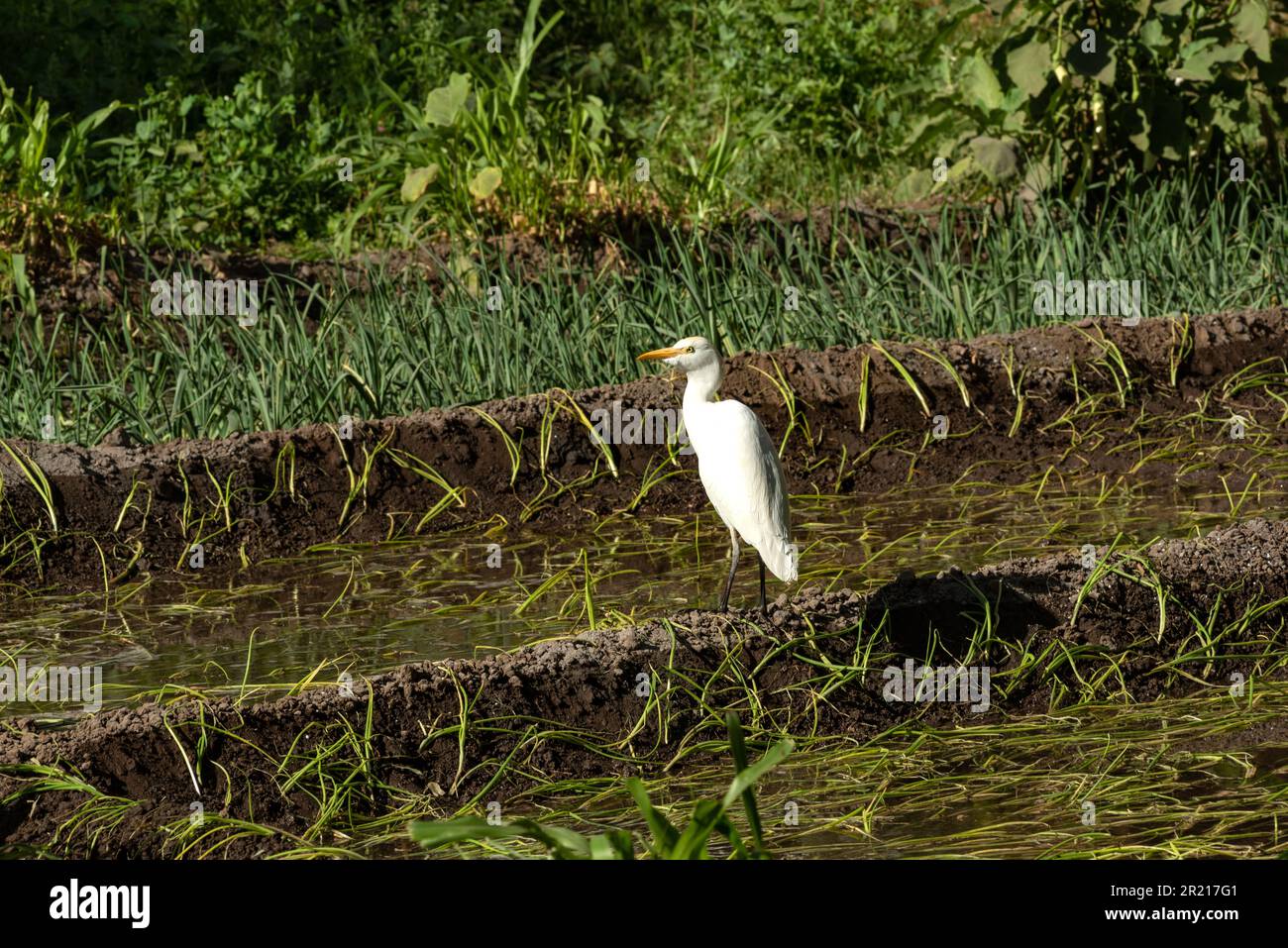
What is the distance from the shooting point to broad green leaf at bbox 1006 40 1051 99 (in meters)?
6.56

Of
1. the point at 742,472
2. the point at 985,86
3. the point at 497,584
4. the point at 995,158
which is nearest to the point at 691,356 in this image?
the point at 742,472

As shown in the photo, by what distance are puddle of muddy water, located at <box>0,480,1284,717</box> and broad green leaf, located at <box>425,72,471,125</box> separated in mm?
3232

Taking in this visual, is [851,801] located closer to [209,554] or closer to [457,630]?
[457,630]

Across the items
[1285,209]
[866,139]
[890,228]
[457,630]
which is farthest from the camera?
[866,139]

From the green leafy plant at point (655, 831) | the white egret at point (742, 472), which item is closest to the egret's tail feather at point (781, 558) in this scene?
the white egret at point (742, 472)

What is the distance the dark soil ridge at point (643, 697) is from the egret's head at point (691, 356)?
1.91 ft

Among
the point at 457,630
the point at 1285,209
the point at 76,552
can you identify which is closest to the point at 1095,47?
the point at 1285,209

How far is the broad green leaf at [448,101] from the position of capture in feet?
25.1

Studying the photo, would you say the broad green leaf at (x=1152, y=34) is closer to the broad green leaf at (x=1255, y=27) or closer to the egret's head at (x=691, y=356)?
the broad green leaf at (x=1255, y=27)

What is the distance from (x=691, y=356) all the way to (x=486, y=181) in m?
3.76

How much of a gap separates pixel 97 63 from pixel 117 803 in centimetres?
806

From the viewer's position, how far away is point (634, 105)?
37.4 ft

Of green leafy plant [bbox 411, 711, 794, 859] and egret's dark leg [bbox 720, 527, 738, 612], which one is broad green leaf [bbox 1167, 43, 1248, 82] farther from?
green leafy plant [bbox 411, 711, 794, 859]

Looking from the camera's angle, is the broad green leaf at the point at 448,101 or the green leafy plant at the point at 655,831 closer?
the green leafy plant at the point at 655,831
